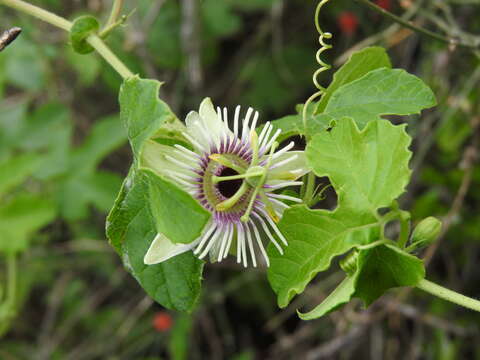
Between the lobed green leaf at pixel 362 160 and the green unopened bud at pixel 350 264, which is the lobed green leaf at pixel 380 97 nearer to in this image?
the lobed green leaf at pixel 362 160

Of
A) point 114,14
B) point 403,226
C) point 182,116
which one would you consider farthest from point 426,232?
point 182,116

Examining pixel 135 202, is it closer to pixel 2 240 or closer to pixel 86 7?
pixel 2 240

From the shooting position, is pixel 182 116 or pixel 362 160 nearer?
pixel 362 160

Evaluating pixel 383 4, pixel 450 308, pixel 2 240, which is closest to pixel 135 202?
pixel 2 240

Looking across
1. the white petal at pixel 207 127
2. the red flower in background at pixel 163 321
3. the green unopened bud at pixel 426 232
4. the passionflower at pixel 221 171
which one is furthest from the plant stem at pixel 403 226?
the red flower in background at pixel 163 321

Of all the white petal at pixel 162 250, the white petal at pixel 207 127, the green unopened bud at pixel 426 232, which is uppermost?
the white petal at pixel 207 127

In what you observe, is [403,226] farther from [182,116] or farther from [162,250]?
[182,116]
